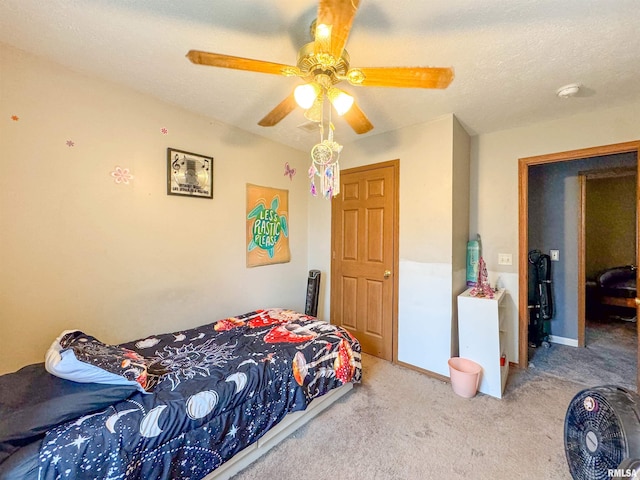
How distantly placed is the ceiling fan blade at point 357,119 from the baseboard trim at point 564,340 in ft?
11.6

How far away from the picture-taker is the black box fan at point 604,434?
1.04 meters

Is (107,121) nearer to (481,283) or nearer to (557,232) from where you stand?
(481,283)

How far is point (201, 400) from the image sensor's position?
55.7 inches

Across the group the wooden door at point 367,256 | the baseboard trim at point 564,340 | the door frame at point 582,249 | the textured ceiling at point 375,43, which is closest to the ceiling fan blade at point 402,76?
the textured ceiling at point 375,43

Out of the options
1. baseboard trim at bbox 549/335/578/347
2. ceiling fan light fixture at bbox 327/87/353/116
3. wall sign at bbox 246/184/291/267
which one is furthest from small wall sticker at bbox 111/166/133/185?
baseboard trim at bbox 549/335/578/347

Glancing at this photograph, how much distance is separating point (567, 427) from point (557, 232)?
2.80 meters

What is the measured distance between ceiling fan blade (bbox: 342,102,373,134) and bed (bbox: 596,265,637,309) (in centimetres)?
476

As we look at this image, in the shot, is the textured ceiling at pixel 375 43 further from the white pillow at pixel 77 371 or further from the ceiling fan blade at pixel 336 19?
the white pillow at pixel 77 371

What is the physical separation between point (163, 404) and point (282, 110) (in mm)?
1765

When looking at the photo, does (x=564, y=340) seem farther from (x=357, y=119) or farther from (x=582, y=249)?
(x=357, y=119)

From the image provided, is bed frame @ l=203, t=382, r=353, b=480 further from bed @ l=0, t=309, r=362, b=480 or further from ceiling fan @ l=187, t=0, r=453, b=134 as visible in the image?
ceiling fan @ l=187, t=0, r=453, b=134

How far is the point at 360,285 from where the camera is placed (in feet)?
10.4

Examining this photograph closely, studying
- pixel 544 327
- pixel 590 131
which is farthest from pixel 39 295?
pixel 544 327

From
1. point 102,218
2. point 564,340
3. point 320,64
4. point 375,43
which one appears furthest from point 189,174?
point 564,340
